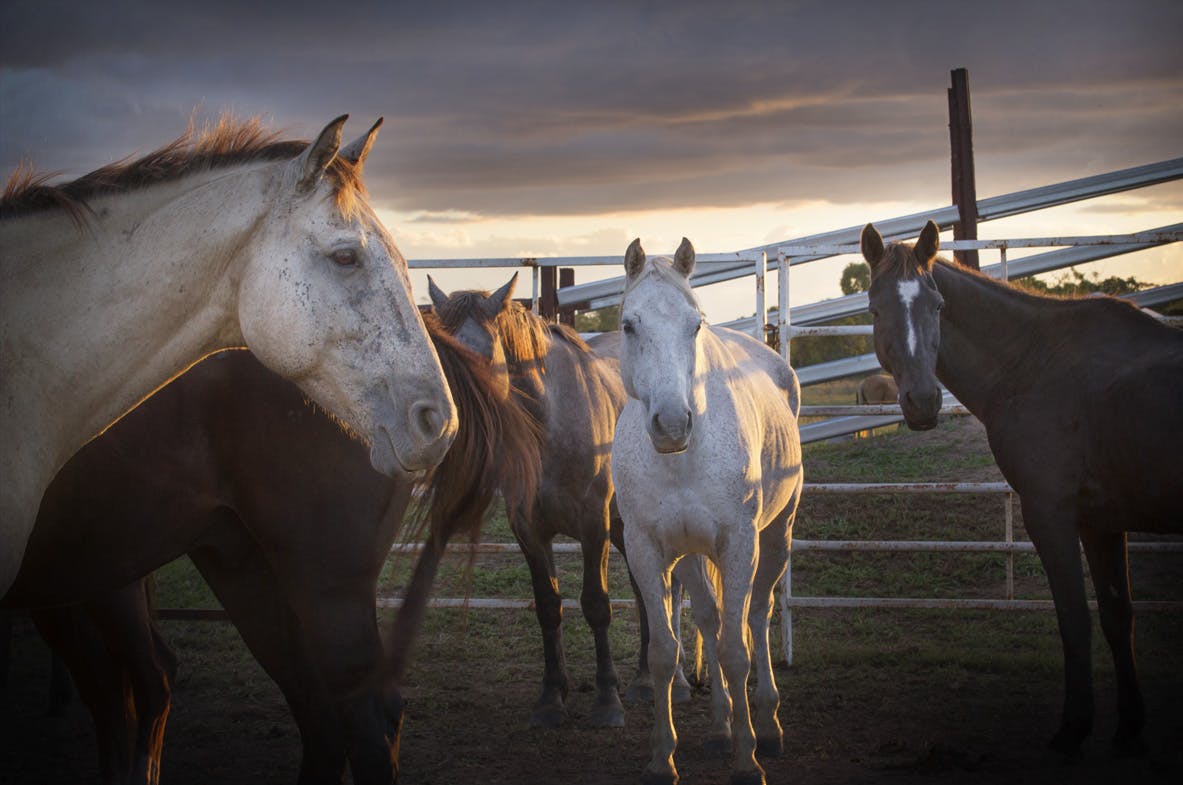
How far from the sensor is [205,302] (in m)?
2.34

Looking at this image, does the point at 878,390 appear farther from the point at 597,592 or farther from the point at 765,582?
the point at 765,582

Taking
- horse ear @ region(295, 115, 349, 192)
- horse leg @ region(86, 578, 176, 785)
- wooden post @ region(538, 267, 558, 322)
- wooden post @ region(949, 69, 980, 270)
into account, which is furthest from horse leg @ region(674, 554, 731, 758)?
wooden post @ region(949, 69, 980, 270)

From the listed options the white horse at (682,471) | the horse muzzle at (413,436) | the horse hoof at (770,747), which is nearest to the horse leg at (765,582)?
the horse hoof at (770,747)

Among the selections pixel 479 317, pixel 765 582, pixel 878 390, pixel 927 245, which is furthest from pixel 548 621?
pixel 878 390

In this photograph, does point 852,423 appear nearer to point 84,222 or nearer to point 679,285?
point 679,285

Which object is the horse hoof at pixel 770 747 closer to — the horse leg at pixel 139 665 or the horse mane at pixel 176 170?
the horse leg at pixel 139 665

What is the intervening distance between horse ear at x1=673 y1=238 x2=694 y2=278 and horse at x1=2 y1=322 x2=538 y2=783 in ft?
3.78

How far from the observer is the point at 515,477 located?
336 centimetres

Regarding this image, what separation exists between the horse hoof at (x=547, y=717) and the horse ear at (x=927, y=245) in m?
3.04

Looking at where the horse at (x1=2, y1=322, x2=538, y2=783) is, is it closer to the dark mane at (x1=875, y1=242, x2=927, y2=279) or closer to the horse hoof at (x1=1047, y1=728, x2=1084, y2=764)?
the dark mane at (x1=875, y1=242, x2=927, y2=279)

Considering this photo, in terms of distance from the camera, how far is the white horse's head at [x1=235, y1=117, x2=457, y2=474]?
2236 mm

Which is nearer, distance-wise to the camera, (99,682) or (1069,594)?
(99,682)

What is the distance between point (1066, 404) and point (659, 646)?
2.31 m

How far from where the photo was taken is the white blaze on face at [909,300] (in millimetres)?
4930
